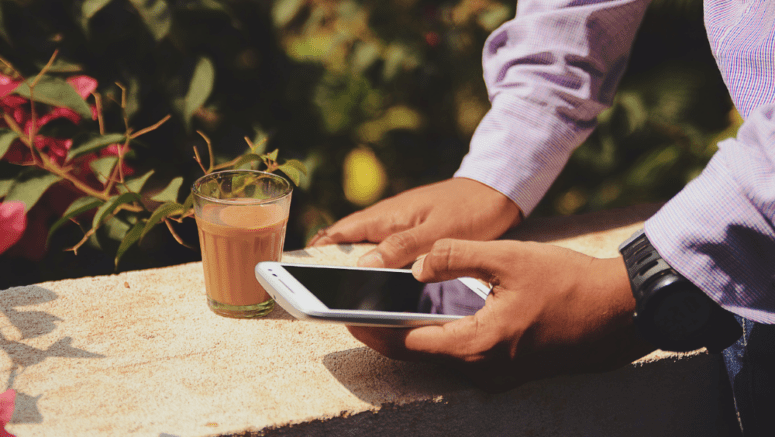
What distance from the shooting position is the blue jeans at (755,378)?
1092mm

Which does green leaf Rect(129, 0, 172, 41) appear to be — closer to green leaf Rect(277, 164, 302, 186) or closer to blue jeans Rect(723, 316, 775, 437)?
green leaf Rect(277, 164, 302, 186)

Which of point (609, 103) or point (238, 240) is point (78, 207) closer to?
point (238, 240)

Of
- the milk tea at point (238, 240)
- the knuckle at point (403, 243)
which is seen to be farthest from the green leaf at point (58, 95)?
the knuckle at point (403, 243)

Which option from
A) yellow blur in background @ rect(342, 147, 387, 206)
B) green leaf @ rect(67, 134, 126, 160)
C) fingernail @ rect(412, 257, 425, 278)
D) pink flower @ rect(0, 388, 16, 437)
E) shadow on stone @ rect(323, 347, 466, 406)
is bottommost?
yellow blur in background @ rect(342, 147, 387, 206)

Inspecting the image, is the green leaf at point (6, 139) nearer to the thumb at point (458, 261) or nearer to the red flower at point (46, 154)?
the red flower at point (46, 154)

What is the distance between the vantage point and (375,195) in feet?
6.88

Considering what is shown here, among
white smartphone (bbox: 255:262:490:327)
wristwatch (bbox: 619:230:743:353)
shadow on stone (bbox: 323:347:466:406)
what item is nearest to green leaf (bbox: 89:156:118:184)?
white smartphone (bbox: 255:262:490:327)

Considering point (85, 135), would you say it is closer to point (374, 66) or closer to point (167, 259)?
point (167, 259)

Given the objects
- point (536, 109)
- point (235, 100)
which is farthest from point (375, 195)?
point (536, 109)

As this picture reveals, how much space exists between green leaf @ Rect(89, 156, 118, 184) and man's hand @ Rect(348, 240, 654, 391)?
2.29ft

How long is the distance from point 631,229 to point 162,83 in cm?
124

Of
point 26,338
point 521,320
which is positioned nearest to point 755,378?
point 521,320

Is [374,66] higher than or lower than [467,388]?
higher

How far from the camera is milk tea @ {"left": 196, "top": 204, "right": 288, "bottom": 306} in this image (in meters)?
1.04
